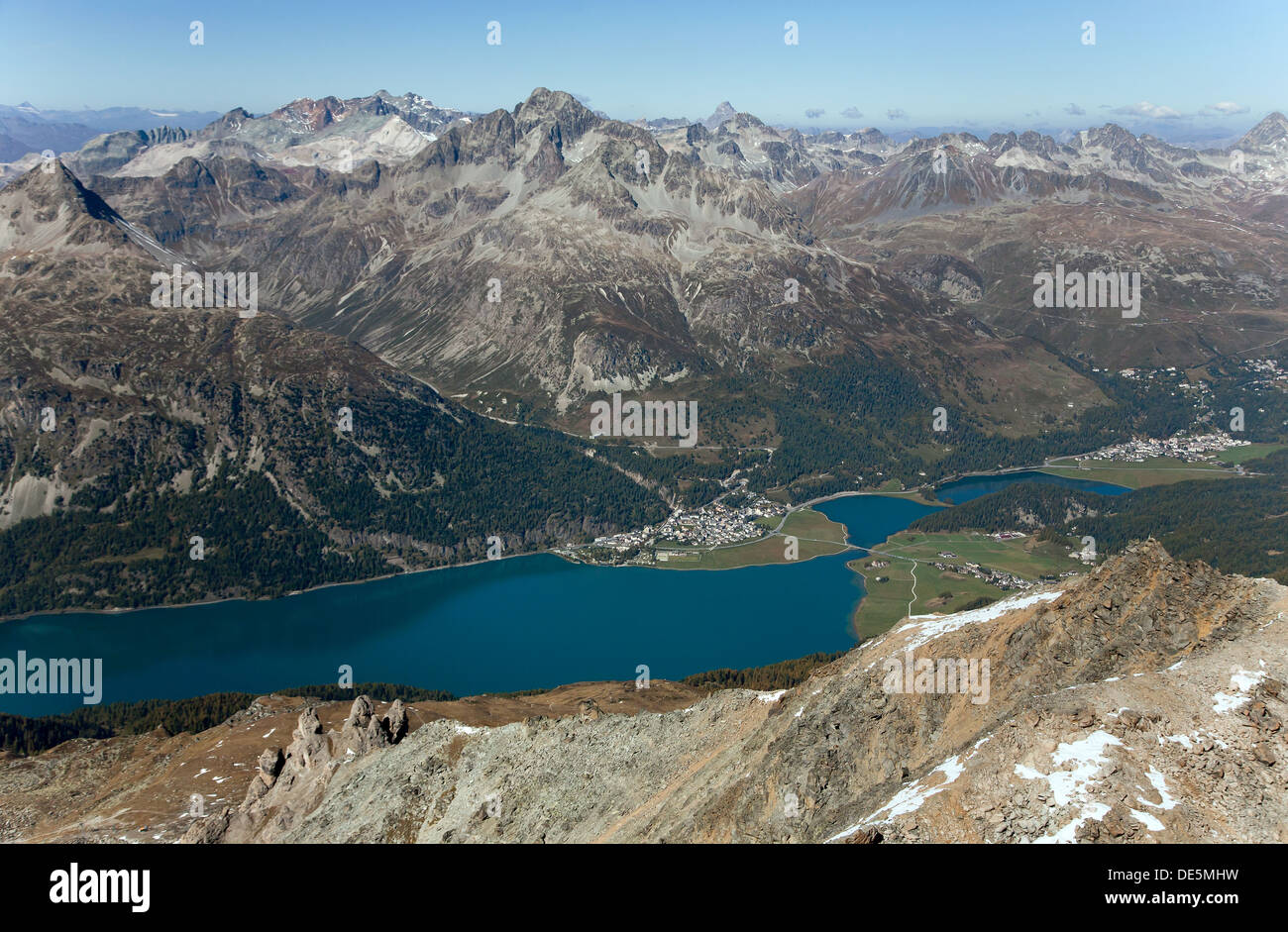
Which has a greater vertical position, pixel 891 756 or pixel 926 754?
pixel 926 754

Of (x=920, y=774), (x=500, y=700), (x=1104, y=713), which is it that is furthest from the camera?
(x=500, y=700)

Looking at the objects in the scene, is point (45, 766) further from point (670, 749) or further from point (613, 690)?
point (670, 749)

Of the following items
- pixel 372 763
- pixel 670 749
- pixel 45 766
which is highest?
pixel 670 749

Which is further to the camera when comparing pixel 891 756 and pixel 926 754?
pixel 891 756

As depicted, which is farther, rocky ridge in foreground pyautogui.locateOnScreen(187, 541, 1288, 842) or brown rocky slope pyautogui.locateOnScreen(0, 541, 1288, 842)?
brown rocky slope pyautogui.locateOnScreen(0, 541, 1288, 842)

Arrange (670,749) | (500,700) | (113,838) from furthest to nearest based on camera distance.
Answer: (500,700)
(113,838)
(670,749)

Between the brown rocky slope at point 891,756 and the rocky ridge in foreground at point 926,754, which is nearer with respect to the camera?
the rocky ridge in foreground at point 926,754

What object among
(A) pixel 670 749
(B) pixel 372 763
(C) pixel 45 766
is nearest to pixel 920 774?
(A) pixel 670 749

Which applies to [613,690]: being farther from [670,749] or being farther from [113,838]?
[113,838]
